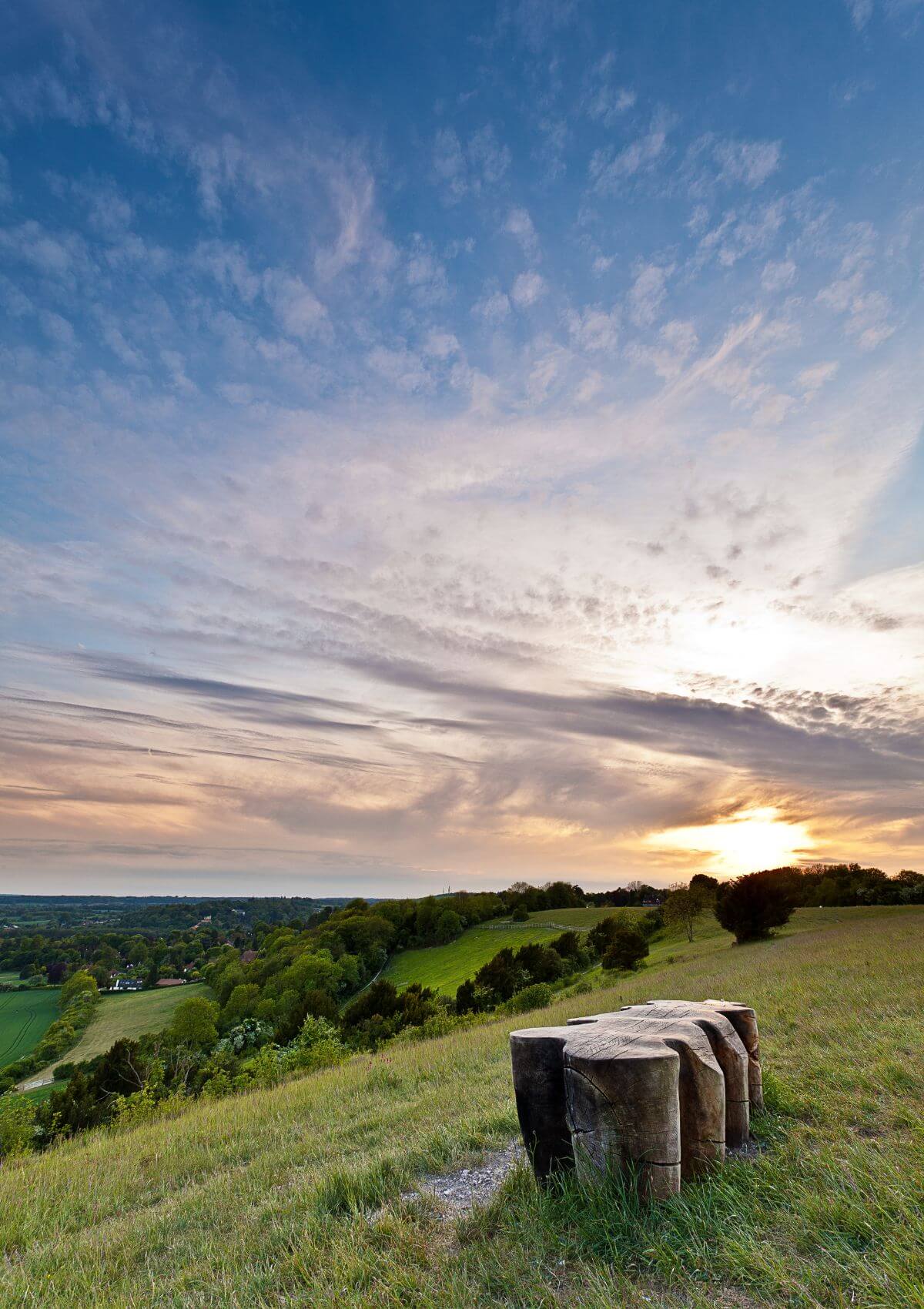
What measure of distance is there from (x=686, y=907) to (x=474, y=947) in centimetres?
4409

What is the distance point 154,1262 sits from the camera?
4961 millimetres

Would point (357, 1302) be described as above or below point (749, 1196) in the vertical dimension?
below

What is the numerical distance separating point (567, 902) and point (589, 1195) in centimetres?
13052

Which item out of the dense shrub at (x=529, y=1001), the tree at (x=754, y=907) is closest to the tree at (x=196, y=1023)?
the dense shrub at (x=529, y=1001)

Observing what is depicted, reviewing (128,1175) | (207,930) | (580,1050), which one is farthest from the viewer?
(207,930)

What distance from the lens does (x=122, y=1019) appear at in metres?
96.6

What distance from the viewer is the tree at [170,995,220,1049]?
74938 millimetres

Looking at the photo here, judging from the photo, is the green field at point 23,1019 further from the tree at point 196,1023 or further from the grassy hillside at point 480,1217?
the grassy hillside at point 480,1217

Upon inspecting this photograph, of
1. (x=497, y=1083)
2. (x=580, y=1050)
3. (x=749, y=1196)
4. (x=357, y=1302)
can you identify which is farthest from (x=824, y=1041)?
(x=357, y=1302)

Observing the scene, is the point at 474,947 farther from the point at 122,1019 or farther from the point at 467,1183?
the point at 467,1183

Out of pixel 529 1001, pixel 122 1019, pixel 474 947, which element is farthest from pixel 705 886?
pixel 122 1019

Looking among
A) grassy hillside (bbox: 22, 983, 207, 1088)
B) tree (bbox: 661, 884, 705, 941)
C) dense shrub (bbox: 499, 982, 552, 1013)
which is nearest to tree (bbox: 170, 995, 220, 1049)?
grassy hillside (bbox: 22, 983, 207, 1088)

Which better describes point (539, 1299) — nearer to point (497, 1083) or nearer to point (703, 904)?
point (497, 1083)

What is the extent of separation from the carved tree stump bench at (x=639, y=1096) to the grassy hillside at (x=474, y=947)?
72.0 meters
